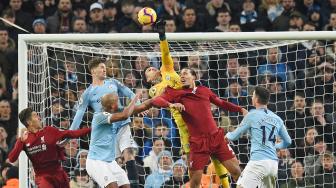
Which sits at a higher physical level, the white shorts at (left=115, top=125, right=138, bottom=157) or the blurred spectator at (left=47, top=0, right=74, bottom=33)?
the blurred spectator at (left=47, top=0, right=74, bottom=33)

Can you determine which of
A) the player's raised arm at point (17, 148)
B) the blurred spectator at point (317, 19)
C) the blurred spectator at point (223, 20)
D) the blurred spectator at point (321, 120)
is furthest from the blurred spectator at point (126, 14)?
the player's raised arm at point (17, 148)

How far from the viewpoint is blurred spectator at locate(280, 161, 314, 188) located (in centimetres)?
1836

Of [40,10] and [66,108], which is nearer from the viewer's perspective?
[66,108]

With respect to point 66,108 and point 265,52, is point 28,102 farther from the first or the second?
point 265,52

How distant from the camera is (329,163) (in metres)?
18.4

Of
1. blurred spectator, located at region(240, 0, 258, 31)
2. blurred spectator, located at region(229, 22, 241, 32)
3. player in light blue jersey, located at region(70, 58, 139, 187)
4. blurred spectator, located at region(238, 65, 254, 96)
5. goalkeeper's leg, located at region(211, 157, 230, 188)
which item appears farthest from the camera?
blurred spectator, located at region(240, 0, 258, 31)

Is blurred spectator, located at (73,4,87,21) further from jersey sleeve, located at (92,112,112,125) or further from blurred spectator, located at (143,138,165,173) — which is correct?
jersey sleeve, located at (92,112,112,125)

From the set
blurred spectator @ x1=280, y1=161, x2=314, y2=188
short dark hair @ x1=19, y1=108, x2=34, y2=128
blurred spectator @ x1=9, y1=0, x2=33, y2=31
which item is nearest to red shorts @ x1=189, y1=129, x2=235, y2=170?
blurred spectator @ x1=280, y1=161, x2=314, y2=188

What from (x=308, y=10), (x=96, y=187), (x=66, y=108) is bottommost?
(x=96, y=187)

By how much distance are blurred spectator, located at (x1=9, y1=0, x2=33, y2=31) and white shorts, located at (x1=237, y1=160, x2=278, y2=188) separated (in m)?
6.91

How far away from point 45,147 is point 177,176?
8.83 ft

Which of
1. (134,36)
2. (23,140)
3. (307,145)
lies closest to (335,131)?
(307,145)

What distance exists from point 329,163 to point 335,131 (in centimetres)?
78

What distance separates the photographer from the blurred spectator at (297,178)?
60.2ft
